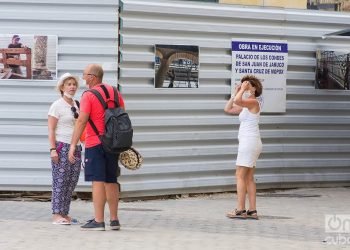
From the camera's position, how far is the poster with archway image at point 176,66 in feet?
43.2


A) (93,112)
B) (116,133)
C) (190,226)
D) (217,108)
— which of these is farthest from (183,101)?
(116,133)

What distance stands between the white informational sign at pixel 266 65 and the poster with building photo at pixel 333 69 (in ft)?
2.24

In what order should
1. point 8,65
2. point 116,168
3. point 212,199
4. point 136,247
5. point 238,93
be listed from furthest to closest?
point 212,199, point 8,65, point 238,93, point 116,168, point 136,247

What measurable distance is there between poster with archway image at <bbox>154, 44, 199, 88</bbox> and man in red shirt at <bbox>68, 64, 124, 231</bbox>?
3.11 m

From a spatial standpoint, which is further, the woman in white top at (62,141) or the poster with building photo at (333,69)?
the poster with building photo at (333,69)

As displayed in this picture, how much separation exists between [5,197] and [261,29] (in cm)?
452

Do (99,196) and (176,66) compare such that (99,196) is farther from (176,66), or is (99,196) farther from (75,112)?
(176,66)

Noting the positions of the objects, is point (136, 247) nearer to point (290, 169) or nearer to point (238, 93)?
point (238, 93)

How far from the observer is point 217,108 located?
1381 cm

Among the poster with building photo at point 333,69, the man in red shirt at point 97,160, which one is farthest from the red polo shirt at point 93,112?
the poster with building photo at point 333,69

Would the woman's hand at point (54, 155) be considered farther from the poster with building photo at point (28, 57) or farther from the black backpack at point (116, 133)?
the poster with building photo at point (28, 57)

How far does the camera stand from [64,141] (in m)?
10.6

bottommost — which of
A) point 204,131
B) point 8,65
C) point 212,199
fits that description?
point 212,199

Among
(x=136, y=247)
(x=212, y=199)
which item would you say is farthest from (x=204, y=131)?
(x=136, y=247)
